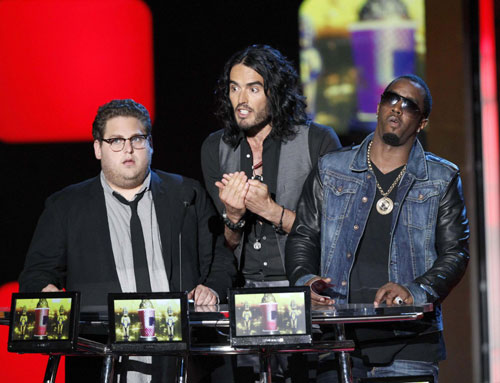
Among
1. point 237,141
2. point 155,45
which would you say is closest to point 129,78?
point 155,45

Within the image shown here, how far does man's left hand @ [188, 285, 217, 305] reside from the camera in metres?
2.75

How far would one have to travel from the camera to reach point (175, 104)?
13.8ft

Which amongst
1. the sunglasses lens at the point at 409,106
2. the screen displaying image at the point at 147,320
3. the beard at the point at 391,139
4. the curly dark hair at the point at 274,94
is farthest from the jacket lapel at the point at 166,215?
the sunglasses lens at the point at 409,106

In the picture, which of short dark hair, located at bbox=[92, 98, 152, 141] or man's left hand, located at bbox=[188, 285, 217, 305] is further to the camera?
short dark hair, located at bbox=[92, 98, 152, 141]

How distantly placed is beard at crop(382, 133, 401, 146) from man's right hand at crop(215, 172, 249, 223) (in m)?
0.55

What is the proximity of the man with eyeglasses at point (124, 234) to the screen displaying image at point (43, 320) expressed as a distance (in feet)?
1.87

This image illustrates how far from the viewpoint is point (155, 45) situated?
13.9 ft

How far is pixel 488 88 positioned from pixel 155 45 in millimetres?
2166

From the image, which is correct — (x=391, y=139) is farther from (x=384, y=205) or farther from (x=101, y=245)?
(x=101, y=245)

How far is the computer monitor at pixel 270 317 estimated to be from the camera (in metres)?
2.21

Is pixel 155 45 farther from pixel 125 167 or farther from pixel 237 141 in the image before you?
pixel 125 167

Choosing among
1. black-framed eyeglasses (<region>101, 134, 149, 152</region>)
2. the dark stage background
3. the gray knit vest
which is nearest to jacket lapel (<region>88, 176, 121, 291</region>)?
black-framed eyeglasses (<region>101, 134, 149, 152</region>)

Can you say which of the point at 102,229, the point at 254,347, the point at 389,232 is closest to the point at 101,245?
the point at 102,229

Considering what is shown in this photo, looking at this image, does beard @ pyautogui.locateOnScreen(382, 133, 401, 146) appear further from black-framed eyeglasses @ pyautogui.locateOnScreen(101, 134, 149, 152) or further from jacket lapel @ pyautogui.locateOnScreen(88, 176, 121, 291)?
jacket lapel @ pyautogui.locateOnScreen(88, 176, 121, 291)
